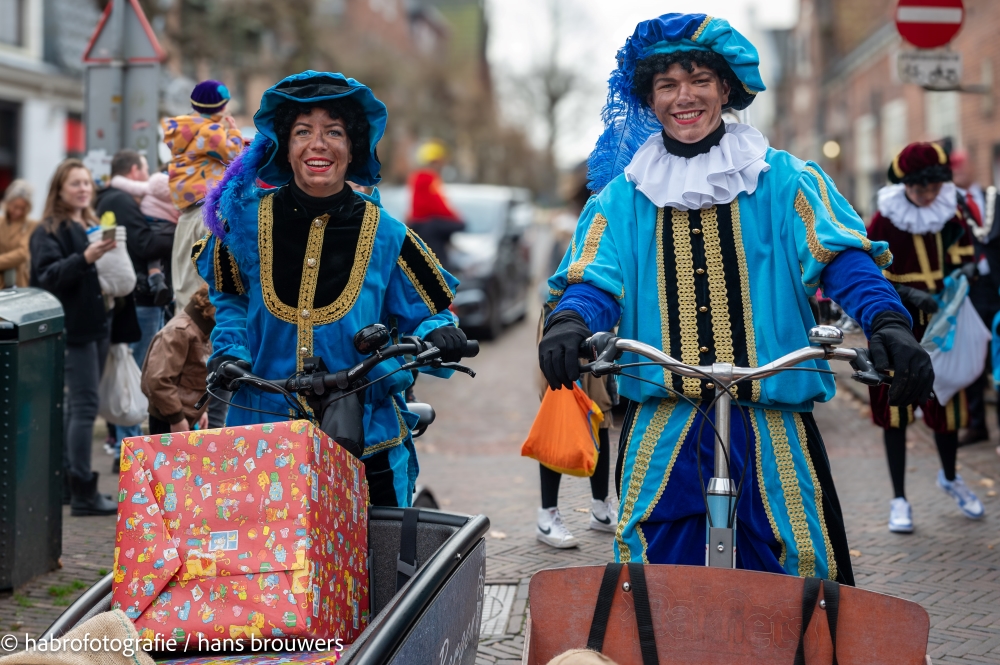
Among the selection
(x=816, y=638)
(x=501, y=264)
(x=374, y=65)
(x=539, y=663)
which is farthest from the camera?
(x=374, y=65)

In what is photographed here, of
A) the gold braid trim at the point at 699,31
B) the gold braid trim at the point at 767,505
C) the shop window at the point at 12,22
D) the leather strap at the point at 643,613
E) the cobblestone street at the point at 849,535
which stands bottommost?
the cobblestone street at the point at 849,535

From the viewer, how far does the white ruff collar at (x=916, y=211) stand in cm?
597

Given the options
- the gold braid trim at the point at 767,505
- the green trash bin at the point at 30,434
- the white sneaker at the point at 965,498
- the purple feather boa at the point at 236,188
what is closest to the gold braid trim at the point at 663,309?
the gold braid trim at the point at 767,505

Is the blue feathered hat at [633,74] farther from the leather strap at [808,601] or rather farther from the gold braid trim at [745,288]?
the leather strap at [808,601]

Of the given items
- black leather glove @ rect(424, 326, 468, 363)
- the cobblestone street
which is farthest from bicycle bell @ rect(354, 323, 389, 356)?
the cobblestone street

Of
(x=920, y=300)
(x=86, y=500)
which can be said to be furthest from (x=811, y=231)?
(x=86, y=500)

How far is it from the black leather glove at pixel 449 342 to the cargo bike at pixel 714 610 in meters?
0.70

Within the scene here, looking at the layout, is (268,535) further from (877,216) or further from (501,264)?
(501,264)

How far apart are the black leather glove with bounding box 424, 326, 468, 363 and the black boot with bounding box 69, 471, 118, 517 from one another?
11.5 ft

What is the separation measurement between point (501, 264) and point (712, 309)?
11.5 meters

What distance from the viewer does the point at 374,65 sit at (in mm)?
28766

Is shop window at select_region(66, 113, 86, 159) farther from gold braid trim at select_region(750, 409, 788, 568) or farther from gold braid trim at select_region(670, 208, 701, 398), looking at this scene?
gold braid trim at select_region(750, 409, 788, 568)

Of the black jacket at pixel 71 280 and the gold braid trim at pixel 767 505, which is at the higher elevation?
the black jacket at pixel 71 280

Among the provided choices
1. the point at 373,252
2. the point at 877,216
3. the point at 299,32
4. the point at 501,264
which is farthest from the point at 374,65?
the point at 373,252
